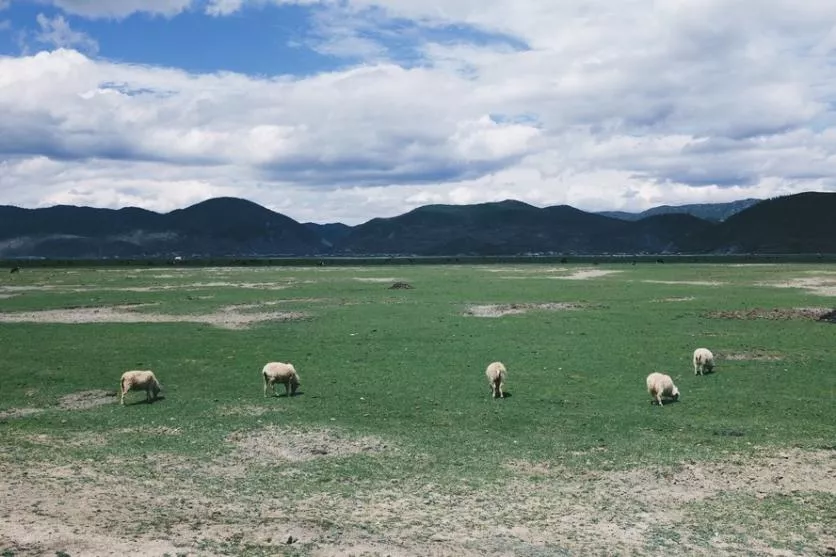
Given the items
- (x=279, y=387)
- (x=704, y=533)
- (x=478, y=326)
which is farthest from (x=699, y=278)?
(x=704, y=533)

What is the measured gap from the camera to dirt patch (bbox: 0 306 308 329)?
45656 millimetres

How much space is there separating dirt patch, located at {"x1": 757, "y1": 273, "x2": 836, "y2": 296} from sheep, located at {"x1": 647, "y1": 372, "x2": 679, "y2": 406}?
1841 inches

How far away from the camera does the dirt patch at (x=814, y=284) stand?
62.8 m

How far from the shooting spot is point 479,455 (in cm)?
1639

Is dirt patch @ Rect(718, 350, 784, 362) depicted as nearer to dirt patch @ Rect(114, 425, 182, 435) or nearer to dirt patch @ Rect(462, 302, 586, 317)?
dirt patch @ Rect(462, 302, 586, 317)

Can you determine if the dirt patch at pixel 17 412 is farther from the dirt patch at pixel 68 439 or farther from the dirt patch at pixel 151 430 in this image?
the dirt patch at pixel 151 430

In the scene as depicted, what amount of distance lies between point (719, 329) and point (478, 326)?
13.8 meters

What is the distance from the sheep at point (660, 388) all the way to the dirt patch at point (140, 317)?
1077 inches

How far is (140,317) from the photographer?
48.4 metres

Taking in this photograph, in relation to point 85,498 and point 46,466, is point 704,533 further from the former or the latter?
point 46,466

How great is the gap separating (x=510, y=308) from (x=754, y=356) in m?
23.6

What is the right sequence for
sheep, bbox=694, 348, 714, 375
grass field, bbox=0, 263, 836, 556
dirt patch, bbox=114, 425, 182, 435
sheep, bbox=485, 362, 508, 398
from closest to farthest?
grass field, bbox=0, 263, 836, 556 < dirt patch, bbox=114, 425, 182, 435 < sheep, bbox=485, 362, 508, 398 < sheep, bbox=694, 348, 714, 375

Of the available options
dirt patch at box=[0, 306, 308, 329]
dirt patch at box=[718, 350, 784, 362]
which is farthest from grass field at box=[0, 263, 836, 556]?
dirt patch at box=[0, 306, 308, 329]

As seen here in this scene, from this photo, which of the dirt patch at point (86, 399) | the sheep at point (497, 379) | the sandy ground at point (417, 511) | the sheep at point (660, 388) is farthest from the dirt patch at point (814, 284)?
the dirt patch at point (86, 399)
